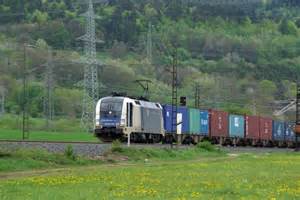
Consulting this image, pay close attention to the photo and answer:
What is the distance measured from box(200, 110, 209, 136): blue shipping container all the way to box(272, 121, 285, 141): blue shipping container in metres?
22.1

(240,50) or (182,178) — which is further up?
(240,50)

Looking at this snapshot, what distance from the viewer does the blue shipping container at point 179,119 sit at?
63603 millimetres

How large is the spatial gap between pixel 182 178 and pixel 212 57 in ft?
524

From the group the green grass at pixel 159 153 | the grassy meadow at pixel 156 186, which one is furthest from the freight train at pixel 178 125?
the grassy meadow at pixel 156 186

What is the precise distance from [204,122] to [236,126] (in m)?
9.07

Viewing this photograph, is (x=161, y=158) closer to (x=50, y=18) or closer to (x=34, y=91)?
(x=34, y=91)

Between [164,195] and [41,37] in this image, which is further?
[41,37]

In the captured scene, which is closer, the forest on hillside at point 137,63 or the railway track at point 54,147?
the railway track at point 54,147

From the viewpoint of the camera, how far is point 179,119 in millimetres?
63844

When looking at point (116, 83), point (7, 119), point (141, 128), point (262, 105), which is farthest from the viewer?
point (262, 105)

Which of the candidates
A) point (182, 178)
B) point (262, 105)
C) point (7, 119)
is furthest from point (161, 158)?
point (262, 105)

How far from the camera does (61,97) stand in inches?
4358

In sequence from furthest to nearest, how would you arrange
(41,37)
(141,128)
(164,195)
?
(41,37), (141,128), (164,195)

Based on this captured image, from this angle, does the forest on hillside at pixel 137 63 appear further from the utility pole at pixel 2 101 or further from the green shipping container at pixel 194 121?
the green shipping container at pixel 194 121
